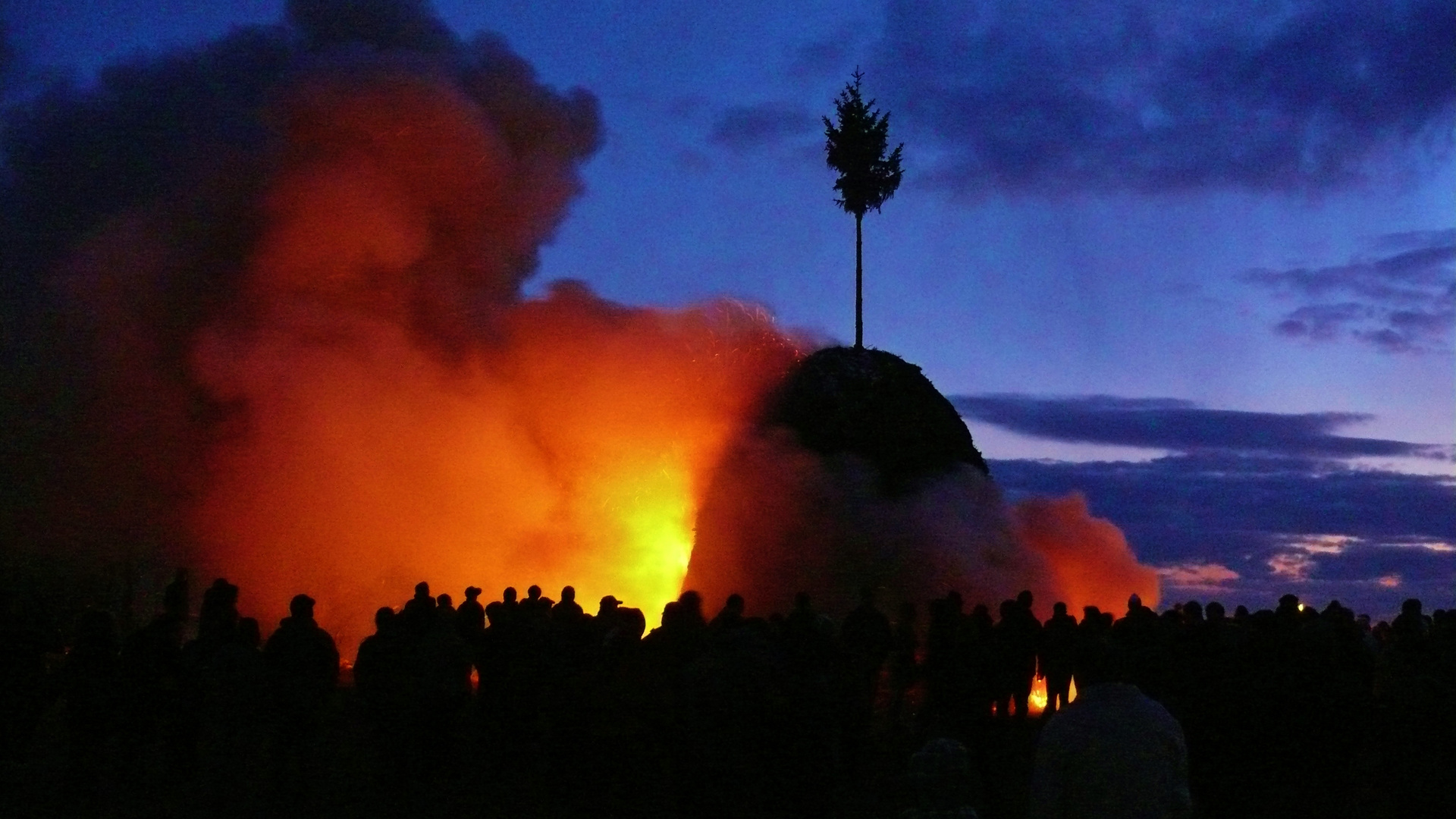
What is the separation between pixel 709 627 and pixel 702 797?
333 cm

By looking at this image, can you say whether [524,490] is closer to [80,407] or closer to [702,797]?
[80,407]

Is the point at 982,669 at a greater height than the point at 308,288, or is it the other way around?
the point at 308,288

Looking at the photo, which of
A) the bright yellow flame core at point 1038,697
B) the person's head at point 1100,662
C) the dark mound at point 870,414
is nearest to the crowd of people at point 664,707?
the person's head at point 1100,662

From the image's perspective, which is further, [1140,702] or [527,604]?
[527,604]

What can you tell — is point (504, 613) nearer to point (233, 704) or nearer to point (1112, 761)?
point (233, 704)

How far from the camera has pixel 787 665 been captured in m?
8.03

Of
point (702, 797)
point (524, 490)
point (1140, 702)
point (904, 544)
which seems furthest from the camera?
point (524, 490)

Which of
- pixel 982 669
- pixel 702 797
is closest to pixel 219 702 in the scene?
pixel 702 797

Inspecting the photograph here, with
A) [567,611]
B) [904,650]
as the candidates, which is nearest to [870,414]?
[904,650]

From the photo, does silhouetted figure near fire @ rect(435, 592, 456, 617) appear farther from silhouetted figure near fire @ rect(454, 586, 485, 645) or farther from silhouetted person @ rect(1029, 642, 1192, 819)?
silhouetted person @ rect(1029, 642, 1192, 819)

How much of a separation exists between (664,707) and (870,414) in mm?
21471

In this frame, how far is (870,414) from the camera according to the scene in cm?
3139

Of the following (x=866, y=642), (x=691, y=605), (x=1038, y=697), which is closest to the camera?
(x=691, y=605)

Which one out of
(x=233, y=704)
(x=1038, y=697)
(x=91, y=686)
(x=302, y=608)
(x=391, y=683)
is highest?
(x=302, y=608)
